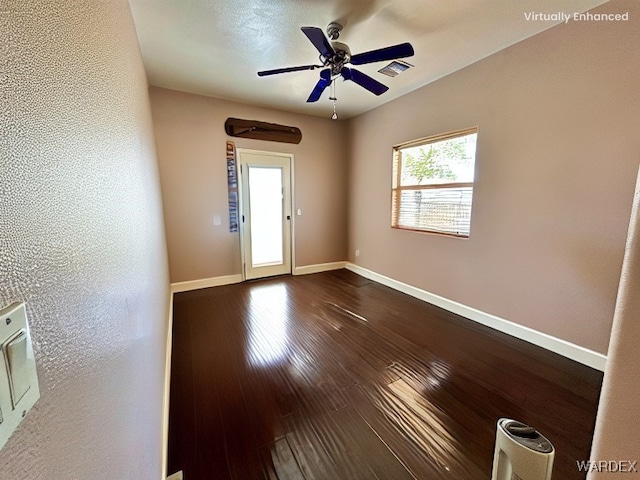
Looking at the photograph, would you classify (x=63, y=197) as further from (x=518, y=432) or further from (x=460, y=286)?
(x=460, y=286)

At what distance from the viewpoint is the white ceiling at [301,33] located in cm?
200

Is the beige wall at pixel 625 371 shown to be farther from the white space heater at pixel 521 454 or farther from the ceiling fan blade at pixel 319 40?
the ceiling fan blade at pixel 319 40

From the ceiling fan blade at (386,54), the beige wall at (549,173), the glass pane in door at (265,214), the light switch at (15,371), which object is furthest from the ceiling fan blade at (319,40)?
the glass pane in door at (265,214)

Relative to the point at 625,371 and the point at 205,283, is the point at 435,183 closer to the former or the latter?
the point at 625,371

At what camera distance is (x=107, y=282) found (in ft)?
2.31

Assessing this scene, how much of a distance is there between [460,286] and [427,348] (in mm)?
1083

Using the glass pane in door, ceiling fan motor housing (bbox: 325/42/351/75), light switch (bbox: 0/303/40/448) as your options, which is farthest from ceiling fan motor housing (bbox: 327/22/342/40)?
light switch (bbox: 0/303/40/448)

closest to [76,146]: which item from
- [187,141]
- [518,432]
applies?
[518,432]

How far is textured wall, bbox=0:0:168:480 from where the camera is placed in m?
0.31

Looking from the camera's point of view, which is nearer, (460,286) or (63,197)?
(63,197)

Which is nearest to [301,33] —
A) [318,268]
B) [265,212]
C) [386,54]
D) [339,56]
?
[339,56]

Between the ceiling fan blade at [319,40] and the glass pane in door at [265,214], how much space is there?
2.45 m

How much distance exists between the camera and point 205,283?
4.09 meters

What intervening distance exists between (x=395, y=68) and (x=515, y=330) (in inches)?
118
